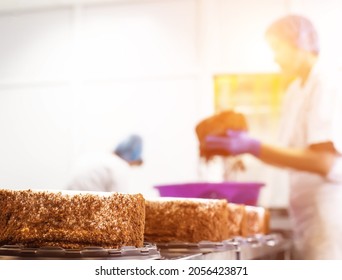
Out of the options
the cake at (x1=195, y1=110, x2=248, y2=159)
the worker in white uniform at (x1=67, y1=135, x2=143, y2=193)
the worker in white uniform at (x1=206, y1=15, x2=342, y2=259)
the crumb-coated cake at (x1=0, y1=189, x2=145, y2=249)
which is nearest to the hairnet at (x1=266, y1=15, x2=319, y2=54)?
the worker in white uniform at (x1=206, y1=15, x2=342, y2=259)

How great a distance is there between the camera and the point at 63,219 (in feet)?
3.59

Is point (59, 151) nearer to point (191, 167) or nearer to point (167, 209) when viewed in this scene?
point (191, 167)

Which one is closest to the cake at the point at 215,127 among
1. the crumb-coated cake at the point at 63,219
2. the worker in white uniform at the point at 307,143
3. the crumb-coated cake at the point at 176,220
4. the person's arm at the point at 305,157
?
the worker in white uniform at the point at 307,143

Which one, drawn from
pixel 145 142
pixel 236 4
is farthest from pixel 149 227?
pixel 236 4

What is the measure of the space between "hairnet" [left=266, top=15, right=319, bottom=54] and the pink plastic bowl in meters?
0.55

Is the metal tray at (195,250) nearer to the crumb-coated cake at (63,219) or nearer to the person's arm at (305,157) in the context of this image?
the crumb-coated cake at (63,219)

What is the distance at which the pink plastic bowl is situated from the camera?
6.55 feet

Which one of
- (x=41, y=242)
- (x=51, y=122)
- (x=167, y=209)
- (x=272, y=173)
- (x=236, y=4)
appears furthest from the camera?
(x=272, y=173)

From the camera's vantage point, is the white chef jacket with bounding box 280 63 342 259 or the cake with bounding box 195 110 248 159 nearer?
the white chef jacket with bounding box 280 63 342 259

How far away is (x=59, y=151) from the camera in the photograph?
6.88 feet

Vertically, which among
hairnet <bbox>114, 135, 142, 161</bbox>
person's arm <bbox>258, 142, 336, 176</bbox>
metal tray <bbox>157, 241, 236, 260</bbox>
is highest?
hairnet <bbox>114, 135, 142, 161</bbox>

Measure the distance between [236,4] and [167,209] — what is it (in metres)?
1.09

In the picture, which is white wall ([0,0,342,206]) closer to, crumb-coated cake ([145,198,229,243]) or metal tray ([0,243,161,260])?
crumb-coated cake ([145,198,229,243])

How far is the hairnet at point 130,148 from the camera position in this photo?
7.38ft
